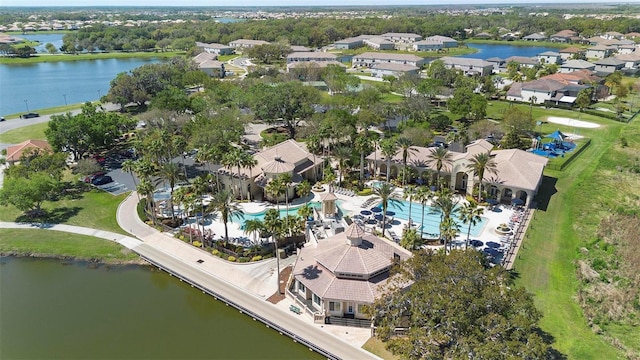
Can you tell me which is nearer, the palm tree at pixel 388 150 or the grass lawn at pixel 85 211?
the grass lawn at pixel 85 211

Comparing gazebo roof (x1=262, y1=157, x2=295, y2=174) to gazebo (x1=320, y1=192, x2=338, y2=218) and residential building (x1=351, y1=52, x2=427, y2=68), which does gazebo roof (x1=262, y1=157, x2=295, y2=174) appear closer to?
gazebo (x1=320, y1=192, x2=338, y2=218)

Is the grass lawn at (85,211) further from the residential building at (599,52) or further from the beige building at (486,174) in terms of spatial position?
the residential building at (599,52)

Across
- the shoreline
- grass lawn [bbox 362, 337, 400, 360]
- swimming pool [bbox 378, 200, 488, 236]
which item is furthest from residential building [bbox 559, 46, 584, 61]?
the shoreline

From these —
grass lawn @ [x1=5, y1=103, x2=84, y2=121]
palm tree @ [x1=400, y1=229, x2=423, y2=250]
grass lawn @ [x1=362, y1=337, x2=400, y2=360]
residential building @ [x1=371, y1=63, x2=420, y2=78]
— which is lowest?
grass lawn @ [x1=362, y1=337, x2=400, y2=360]

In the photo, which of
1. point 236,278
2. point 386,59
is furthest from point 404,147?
point 386,59

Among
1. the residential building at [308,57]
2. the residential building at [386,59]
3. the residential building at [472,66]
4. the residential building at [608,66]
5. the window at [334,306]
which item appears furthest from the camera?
the residential building at [308,57]

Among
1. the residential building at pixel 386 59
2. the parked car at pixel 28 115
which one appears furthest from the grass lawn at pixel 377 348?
the residential building at pixel 386 59
